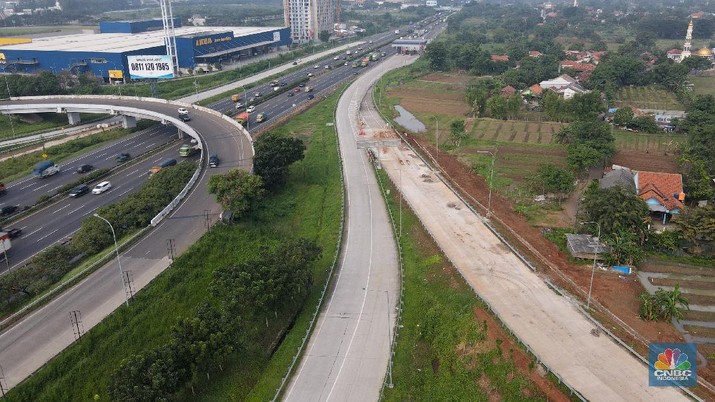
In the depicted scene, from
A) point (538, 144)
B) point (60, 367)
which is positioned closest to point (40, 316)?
point (60, 367)

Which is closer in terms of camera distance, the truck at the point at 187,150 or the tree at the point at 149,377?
the tree at the point at 149,377

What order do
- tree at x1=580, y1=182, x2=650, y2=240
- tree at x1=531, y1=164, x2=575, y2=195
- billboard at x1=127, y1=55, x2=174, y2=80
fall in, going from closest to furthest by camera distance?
tree at x1=580, y1=182, x2=650, y2=240 < tree at x1=531, y1=164, x2=575, y2=195 < billboard at x1=127, y1=55, x2=174, y2=80

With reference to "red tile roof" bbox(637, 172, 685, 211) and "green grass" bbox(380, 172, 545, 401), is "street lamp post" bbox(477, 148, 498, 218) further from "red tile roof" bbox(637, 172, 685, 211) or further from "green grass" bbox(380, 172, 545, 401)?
"red tile roof" bbox(637, 172, 685, 211)

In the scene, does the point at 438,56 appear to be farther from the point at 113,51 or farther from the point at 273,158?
the point at 273,158

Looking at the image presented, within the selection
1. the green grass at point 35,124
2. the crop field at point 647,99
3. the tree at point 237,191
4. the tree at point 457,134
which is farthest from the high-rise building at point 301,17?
the tree at point 237,191

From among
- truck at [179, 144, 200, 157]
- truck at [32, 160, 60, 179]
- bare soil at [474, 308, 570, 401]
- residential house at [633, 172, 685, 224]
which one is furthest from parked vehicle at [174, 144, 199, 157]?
residential house at [633, 172, 685, 224]

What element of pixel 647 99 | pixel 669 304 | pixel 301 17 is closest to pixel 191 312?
pixel 669 304

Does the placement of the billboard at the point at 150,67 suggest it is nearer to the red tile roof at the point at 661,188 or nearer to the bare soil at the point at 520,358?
the red tile roof at the point at 661,188

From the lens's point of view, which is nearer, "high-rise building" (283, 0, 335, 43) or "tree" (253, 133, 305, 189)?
"tree" (253, 133, 305, 189)
